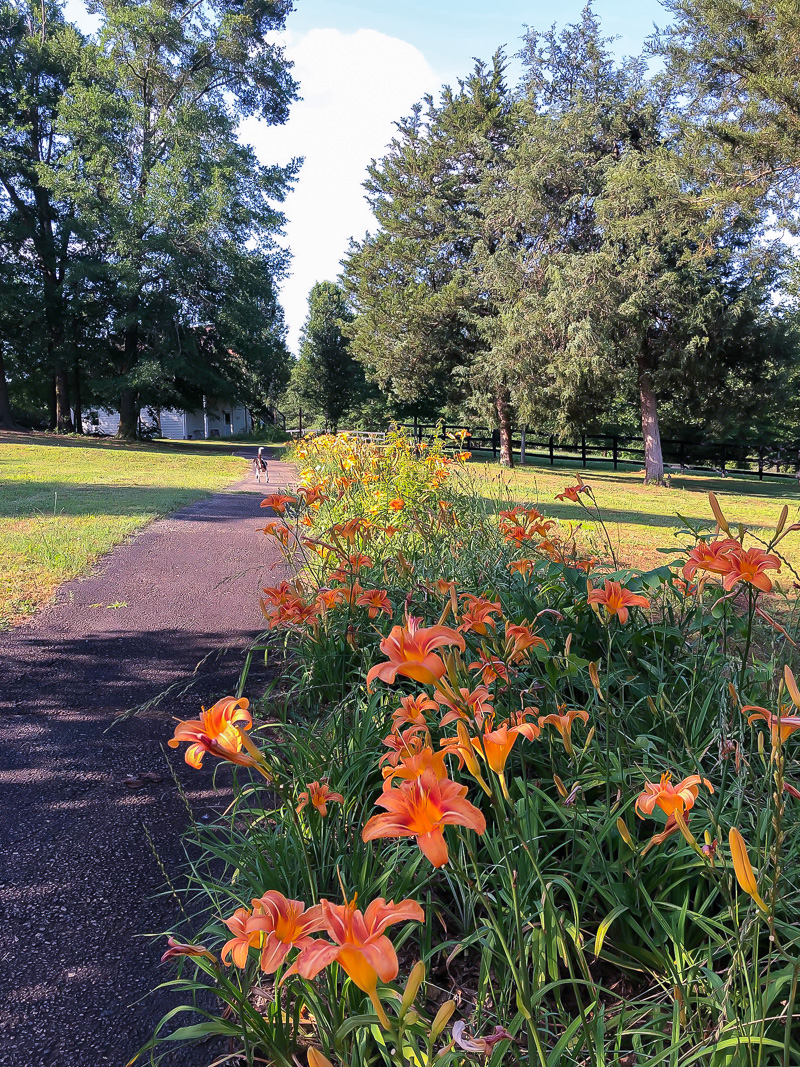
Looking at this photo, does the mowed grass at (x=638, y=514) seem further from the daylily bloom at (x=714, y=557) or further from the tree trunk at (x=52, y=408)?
the tree trunk at (x=52, y=408)

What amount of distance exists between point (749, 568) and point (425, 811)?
0.71 m

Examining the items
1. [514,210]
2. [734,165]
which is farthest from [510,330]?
[734,165]

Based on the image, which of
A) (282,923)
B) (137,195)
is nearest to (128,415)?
(137,195)

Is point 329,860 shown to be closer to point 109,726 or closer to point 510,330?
point 109,726

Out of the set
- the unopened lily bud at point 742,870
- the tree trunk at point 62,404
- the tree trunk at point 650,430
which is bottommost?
the unopened lily bud at point 742,870

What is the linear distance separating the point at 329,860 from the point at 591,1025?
2.49 feet

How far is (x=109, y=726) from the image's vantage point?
2.72 metres

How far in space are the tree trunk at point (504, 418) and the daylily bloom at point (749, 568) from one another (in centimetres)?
1895

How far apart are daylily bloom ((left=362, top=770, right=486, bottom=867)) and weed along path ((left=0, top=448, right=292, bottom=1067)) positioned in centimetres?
66

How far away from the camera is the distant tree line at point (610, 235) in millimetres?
10812

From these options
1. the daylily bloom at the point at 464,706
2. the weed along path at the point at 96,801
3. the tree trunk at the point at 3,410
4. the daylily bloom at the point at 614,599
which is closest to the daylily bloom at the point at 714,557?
the daylily bloom at the point at 614,599

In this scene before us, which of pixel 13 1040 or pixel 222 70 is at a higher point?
pixel 222 70

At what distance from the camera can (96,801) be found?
2191mm

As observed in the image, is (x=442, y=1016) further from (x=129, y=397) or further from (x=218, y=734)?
(x=129, y=397)
